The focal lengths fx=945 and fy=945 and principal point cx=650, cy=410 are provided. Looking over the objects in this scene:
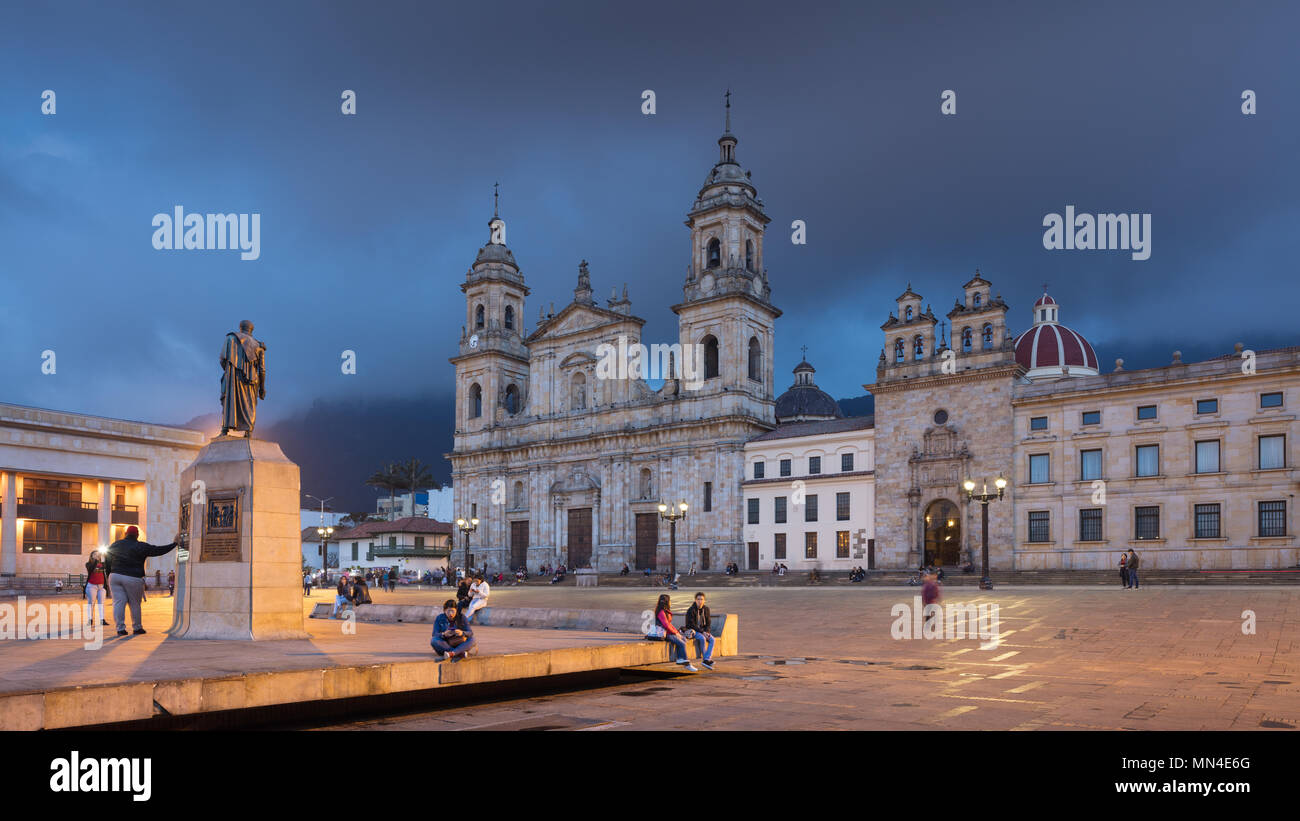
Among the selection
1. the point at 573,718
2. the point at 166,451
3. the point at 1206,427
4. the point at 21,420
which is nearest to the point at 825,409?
the point at 1206,427

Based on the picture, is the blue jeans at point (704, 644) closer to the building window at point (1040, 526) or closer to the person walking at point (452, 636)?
the person walking at point (452, 636)

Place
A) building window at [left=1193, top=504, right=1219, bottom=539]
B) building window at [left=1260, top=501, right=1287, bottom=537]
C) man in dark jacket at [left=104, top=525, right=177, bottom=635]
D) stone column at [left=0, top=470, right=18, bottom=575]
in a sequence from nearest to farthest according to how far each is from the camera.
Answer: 1. man in dark jacket at [left=104, top=525, right=177, bottom=635]
2. building window at [left=1260, top=501, right=1287, bottom=537]
3. building window at [left=1193, top=504, right=1219, bottom=539]
4. stone column at [left=0, top=470, right=18, bottom=575]

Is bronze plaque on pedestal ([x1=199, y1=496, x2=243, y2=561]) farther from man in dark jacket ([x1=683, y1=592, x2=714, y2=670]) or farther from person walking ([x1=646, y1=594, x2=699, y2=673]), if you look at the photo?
man in dark jacket ([x1=683, y1=592, x2=714, y2=670])

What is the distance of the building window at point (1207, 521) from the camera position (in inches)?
1560

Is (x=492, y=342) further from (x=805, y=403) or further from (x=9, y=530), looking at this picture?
(x=9, y=530)

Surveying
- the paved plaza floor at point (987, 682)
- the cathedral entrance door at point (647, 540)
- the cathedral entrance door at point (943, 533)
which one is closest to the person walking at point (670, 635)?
the paved plaza floor at point (987, 682)

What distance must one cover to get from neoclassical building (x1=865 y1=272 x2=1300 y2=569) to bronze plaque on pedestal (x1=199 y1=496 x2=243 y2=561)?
1524 inches

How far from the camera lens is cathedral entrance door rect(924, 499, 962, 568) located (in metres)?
46.4

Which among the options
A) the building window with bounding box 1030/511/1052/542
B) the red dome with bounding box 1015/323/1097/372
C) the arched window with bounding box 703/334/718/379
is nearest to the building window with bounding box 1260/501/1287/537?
the building window with bounding box 1030/511/1052/542

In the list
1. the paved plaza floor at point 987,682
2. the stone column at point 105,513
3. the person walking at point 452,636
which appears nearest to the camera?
the paved plaza floor at point 987,682

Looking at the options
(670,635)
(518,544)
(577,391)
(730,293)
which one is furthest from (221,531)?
(518,544)

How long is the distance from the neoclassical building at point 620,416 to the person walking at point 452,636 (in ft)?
144
